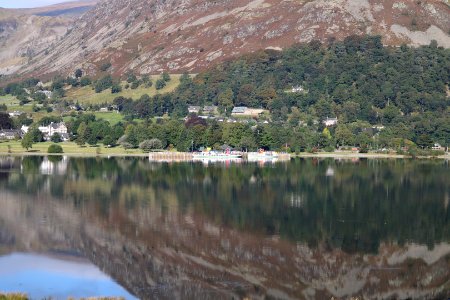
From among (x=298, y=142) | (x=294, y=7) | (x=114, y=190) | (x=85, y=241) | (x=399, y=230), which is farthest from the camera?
(x=294, y=7)

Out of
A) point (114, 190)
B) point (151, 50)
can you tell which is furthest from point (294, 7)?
point (114, 190)

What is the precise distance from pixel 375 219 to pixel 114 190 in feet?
72.1

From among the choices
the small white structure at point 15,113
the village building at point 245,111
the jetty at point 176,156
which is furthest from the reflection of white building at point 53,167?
the small white structure at point 15,113

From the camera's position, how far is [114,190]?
59.5 meters

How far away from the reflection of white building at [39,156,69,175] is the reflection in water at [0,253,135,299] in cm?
3697

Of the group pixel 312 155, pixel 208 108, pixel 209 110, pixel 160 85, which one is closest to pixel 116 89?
pixel 160 85

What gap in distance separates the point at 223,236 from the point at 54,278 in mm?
11250

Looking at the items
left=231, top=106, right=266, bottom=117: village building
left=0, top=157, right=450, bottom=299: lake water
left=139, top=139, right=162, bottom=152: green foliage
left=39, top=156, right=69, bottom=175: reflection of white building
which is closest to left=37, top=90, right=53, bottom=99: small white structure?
left=231, top=106, right=266, bottom=117: village building

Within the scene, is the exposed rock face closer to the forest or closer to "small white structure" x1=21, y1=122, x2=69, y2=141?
the forest

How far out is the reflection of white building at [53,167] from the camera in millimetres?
73031

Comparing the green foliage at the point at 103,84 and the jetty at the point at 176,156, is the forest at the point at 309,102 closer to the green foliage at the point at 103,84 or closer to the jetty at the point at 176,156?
the jetty at the point at 176,156

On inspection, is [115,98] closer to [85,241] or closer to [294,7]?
[294,7]

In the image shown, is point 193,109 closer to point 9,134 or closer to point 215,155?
point 9,134

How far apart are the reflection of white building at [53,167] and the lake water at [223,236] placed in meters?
2.13
